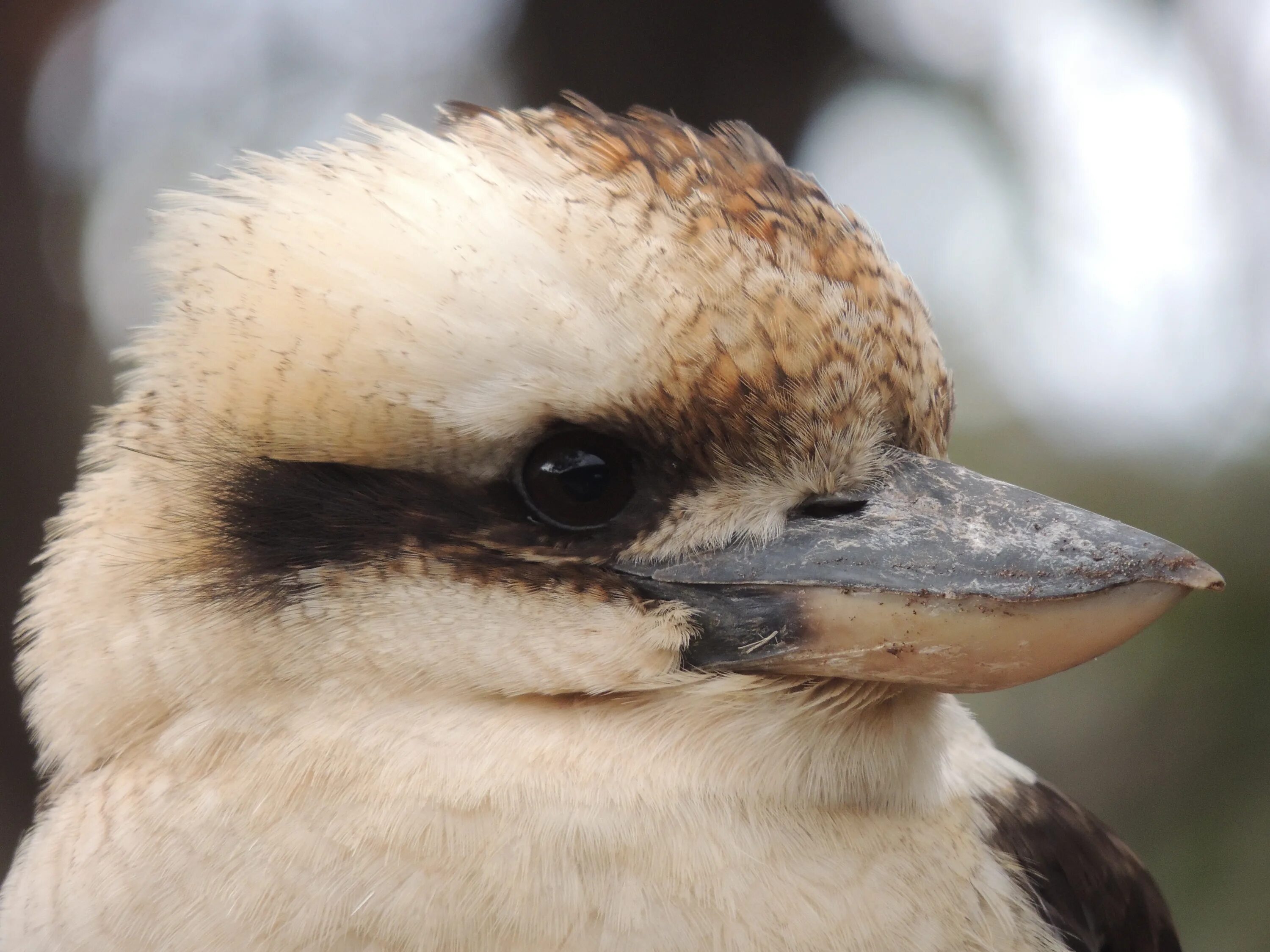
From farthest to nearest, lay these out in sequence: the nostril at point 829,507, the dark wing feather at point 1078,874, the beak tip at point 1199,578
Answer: the dark wing feather at point 1078,874 → the nostril at point 829,507 → the beak tip at point 1199,578

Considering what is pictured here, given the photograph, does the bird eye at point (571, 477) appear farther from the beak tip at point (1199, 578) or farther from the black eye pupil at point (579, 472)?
the beak tip at point (1199, 578)

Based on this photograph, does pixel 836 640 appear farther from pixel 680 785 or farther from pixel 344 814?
pixel 344 814

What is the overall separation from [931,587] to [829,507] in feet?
0.38

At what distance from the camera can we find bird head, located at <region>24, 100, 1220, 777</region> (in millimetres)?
738

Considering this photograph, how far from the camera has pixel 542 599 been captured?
2.46 ft

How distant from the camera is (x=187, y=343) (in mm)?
852

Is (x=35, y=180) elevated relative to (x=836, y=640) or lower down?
lower down

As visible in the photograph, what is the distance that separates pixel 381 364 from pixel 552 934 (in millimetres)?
431

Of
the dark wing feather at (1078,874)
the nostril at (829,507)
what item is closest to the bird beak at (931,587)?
the nostril at (829,507)

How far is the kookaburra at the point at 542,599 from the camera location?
71 centimetres

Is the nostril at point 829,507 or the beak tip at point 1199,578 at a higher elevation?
the beak tip at point 1199,578

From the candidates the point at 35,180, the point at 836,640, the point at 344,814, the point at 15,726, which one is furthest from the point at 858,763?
the point at 35,180

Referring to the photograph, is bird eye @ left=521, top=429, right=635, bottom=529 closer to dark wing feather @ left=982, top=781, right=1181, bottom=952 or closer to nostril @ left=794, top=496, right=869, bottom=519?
A: nostril @ left=794, top=496, right=869, bottom=519

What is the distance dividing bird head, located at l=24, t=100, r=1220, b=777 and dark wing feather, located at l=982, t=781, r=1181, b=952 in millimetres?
316
